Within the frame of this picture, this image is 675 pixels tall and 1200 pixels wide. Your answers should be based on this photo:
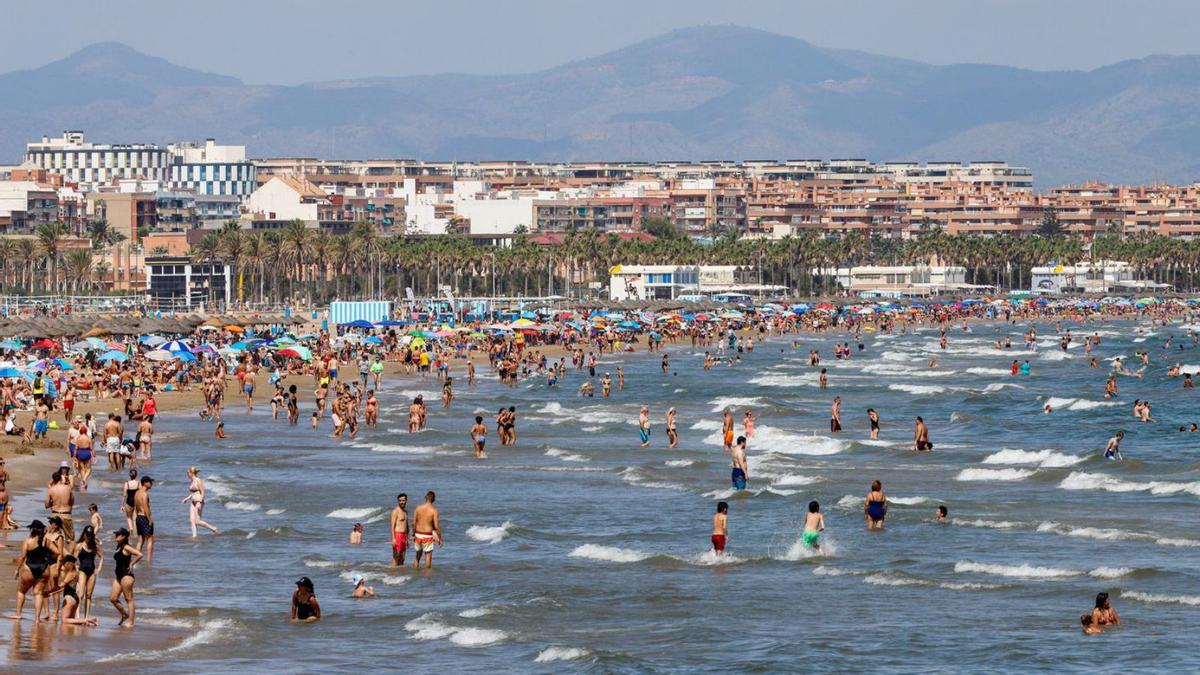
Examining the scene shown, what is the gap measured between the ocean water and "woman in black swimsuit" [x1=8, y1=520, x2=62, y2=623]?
935 mm

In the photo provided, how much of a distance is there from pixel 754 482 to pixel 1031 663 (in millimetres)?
15737

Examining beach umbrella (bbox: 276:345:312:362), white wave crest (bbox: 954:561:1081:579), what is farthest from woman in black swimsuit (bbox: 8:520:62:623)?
beach umbrella (bbox: 276:345:312:362)

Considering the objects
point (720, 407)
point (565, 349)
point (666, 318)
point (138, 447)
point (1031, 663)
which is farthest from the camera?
point (666, 318)

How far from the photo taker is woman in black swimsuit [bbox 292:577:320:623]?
74.8 feet

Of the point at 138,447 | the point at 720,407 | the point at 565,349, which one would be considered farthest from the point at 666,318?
the point at 138,447

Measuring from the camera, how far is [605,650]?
856 inches

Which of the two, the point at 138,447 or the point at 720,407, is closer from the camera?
the point at 138,447

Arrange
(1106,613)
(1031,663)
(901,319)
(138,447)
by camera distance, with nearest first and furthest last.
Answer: (1031,663) → (1106,613) → (138,447) → (901,319)

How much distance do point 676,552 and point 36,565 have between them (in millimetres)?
9593

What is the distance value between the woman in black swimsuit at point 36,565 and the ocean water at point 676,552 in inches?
36.8

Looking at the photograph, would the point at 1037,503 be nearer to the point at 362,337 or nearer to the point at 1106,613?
the point at 1106,613

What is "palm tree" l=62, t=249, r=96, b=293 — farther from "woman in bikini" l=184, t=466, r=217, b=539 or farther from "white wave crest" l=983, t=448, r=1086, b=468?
"woman in bikini" l=184, t=466, r=217, b=539

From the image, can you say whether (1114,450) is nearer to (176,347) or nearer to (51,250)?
(176,347)

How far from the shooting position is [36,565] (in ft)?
70.7
